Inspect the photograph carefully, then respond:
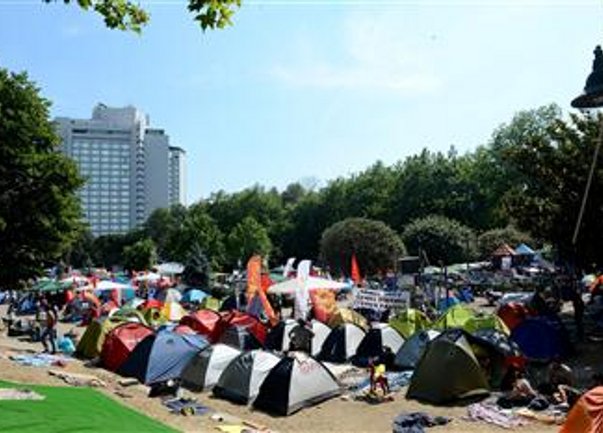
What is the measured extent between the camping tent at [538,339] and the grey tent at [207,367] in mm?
7616

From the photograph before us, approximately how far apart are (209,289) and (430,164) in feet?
114

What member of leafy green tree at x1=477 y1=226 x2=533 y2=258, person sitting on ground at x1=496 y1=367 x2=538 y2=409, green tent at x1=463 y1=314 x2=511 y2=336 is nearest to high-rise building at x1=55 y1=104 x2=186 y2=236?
leafy green tree at x1=477 y1=226 x2=533 y2=258

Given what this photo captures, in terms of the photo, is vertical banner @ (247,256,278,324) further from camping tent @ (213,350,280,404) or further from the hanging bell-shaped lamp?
the hanging bell-shaped lamp

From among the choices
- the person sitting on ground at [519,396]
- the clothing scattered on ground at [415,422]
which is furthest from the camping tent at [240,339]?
the person sitting on ground at [519,396]

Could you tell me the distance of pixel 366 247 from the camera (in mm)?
54719

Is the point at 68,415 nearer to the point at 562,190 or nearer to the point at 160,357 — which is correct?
the point at 160,357

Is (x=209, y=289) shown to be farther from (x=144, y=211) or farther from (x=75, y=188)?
(x=144, y=211)

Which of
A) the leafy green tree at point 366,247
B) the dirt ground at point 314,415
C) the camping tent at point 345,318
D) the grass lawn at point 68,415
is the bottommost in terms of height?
the dirt ground at point 314,415

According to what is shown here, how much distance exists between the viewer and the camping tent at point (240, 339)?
2230 centimetres

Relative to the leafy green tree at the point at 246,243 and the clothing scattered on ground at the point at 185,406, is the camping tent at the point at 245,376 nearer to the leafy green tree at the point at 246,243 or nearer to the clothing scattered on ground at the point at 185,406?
the clothing scattered on ground at the point at 185,406

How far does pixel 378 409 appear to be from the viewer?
15984mm

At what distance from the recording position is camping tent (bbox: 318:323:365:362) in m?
21.1

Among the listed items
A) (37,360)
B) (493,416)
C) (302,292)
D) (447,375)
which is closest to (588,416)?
(493,416)

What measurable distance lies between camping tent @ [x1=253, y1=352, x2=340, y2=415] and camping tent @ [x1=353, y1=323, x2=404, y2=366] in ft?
13.2
